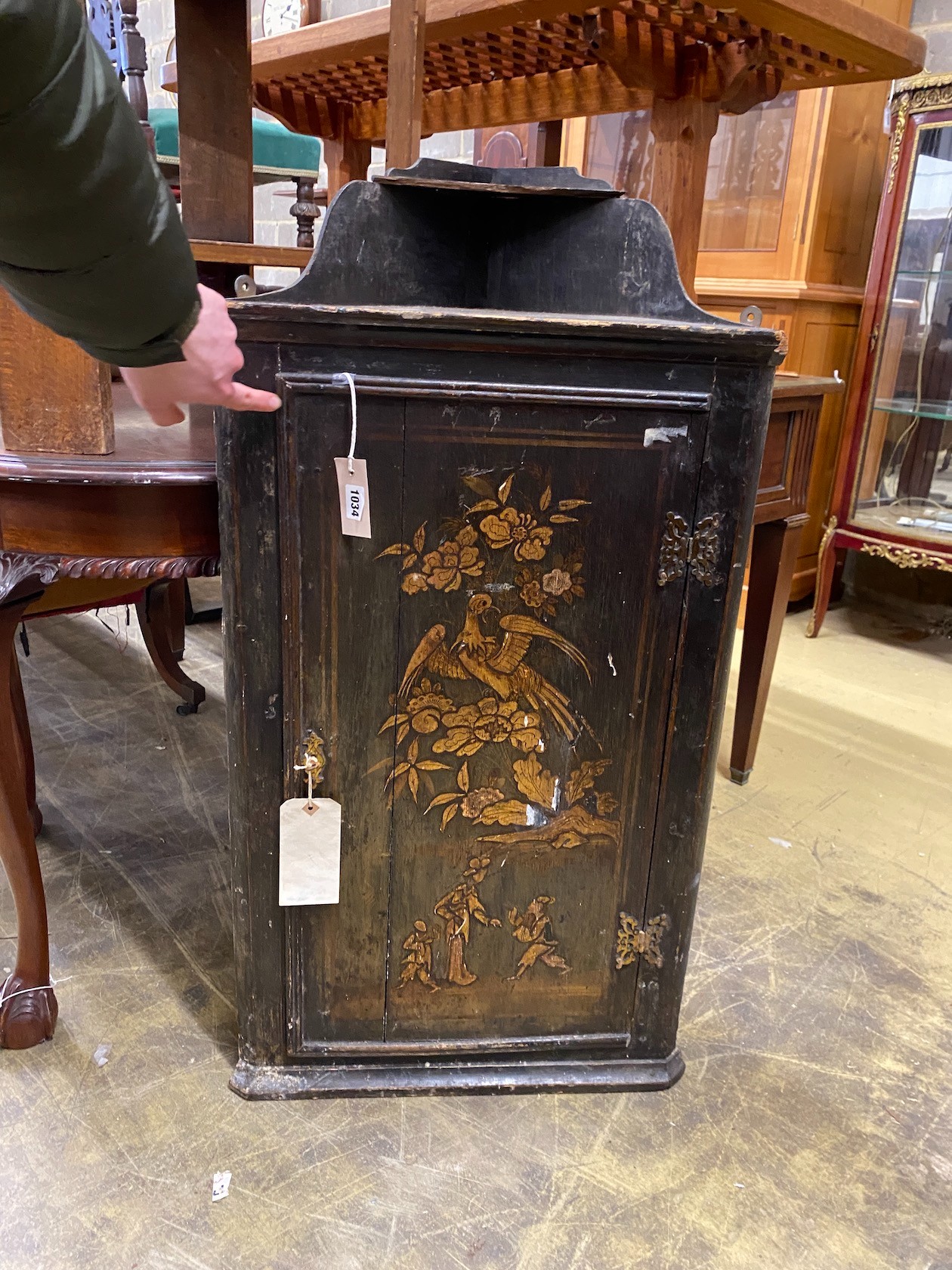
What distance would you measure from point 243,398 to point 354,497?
262 mm

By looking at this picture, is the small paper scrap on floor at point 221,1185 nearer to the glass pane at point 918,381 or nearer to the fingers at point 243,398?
the fingers at point 243,398

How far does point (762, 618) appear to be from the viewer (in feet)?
6.20

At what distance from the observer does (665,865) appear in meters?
1.12

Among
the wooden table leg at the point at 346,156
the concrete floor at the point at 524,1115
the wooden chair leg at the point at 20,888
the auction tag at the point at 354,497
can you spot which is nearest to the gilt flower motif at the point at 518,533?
the auction tag at the point at 354,497

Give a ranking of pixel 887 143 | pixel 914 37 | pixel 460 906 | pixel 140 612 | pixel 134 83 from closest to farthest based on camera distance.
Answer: pixel 460 906 < pixel 914 37 < pixel 140 612 < pixel 134 83 < pixel 887 143

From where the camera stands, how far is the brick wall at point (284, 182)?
3.53 m

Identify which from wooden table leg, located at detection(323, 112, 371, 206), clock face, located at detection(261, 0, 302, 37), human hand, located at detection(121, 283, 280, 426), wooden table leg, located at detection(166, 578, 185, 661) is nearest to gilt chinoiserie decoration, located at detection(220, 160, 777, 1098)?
human hand, located at detection(121, 283, 280, 426)

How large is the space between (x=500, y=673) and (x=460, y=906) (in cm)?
29

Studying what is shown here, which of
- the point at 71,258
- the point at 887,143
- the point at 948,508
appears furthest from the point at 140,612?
the point at 887,143

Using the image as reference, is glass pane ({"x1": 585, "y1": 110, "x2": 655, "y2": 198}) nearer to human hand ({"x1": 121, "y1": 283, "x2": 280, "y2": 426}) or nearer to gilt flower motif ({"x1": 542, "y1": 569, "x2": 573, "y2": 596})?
gilt flower motif ({"x1": 542, "y1": 569, "x2": 573, "y2": 596})

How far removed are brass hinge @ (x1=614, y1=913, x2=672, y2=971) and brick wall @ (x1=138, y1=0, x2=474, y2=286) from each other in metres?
2.74

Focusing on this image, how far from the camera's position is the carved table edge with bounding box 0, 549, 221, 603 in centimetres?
102

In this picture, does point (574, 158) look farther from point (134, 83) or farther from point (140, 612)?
point (140, 612)

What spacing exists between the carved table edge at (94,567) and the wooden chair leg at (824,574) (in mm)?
2222
